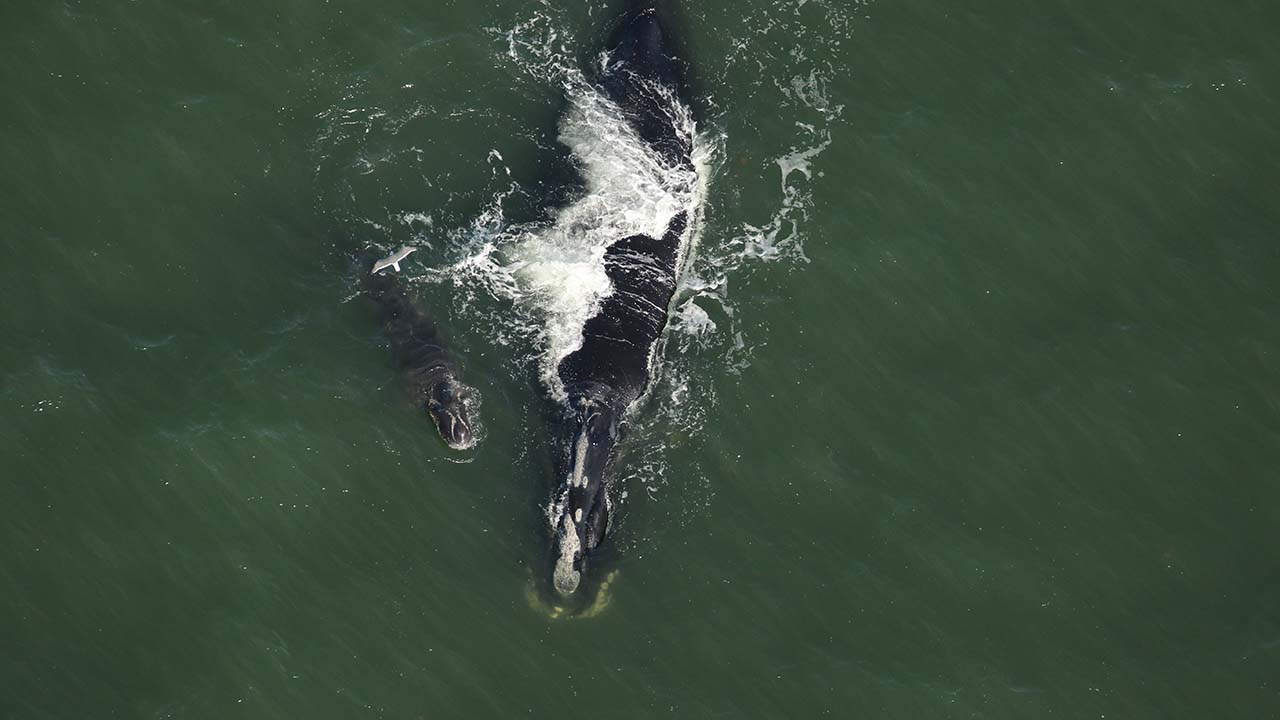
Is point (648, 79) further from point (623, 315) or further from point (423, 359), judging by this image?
point (423, 359)

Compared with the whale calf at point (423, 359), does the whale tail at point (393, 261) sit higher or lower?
higher

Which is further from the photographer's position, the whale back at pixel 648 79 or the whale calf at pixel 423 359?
the whale back at pixel 648 79

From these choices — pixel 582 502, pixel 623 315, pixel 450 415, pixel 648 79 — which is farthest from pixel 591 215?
pixel 582 502

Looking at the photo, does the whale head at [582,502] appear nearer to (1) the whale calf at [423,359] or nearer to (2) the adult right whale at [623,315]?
(2) the adult right whale at [623,315]

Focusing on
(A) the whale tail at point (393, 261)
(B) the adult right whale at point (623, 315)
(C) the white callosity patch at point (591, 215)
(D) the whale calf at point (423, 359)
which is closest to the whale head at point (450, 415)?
(D) the whale calf at point (423, 359)

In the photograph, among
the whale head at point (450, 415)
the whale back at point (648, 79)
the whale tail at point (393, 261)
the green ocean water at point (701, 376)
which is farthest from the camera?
the whale back at point (648, 79)
